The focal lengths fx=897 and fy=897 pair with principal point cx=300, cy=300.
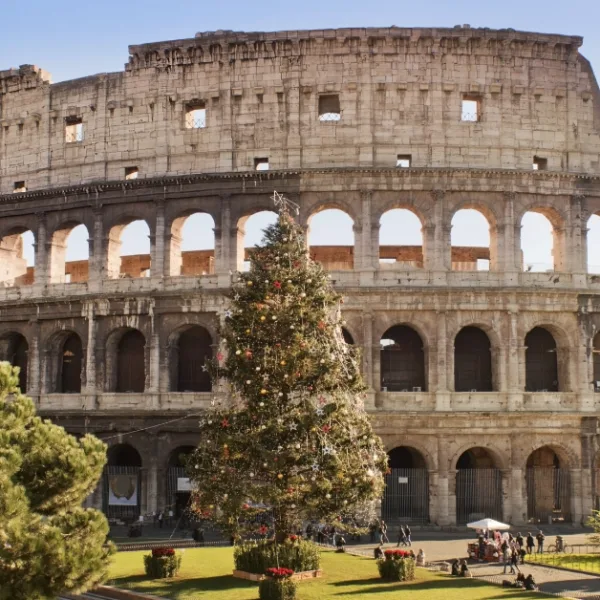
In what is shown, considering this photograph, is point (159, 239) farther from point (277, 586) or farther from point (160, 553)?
point (277, 586)

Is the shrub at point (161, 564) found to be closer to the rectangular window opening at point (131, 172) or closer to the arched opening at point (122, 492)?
the arched opening at point (122, 492)

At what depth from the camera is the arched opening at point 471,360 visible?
108 ft

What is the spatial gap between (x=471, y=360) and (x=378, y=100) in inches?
400

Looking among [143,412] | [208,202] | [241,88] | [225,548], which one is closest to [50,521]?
[225,548]

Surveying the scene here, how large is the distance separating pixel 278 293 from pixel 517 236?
44.1 ft

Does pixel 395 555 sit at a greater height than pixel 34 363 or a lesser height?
lesser

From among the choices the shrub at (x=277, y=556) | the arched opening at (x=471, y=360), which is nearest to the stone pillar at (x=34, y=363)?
the shrub at (x=277, y=556)

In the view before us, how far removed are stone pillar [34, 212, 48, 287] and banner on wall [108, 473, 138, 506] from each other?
27.3 ft

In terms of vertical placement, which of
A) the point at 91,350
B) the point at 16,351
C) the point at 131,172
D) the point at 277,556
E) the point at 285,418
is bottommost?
the point at 277,556

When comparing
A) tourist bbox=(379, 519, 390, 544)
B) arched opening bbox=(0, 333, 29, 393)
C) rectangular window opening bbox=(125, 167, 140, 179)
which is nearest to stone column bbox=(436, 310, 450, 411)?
tourist bbox=(379, 519, 390, 544)

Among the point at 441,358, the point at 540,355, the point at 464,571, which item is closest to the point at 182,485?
the point at 441,358

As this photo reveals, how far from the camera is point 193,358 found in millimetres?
33969

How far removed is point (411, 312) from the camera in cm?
3178

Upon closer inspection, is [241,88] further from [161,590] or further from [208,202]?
[161,590]
